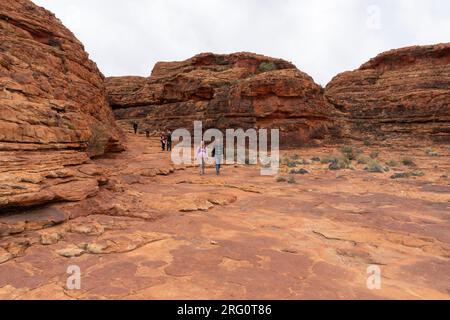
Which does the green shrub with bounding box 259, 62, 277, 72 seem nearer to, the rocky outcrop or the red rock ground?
the rocky outcrop

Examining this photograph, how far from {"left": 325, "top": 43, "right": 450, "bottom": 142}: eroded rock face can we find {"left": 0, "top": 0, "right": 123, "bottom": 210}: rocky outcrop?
23672mm

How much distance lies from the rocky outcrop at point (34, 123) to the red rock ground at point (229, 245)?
0.39 m

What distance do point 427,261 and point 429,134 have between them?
24596mm

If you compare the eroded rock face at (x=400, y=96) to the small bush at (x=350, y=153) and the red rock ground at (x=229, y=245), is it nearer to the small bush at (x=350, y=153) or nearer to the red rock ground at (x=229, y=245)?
the small bush at (x=350, y=153)

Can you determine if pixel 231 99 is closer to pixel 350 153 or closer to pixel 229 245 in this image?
pixel 350 153

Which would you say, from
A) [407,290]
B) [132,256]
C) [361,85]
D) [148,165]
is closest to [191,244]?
[132,256]

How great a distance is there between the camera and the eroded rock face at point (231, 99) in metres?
24.5

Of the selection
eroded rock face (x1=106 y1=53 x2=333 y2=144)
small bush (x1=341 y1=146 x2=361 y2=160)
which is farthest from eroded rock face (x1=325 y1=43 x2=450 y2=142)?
small bush (x1=341 y1=146 x2=361 y2=160)

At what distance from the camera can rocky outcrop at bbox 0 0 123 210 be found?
609 cm

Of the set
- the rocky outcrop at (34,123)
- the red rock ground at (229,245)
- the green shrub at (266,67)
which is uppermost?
the green shrub at (266,67)

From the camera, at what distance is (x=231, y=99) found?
26.2 meters

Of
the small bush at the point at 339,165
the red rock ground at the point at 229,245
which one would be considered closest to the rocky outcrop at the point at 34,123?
the red rock ground at the point at 229,245

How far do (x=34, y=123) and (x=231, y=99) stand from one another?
20.1 m

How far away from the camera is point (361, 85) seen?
33.4 metres
